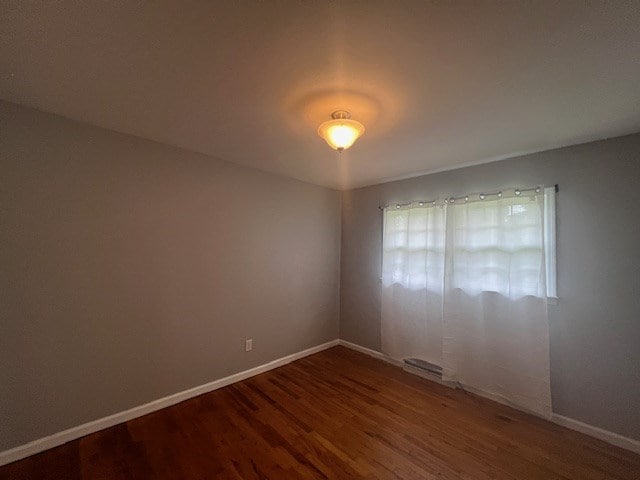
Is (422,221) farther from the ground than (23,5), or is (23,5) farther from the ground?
(23,5)

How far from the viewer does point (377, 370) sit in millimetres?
3051

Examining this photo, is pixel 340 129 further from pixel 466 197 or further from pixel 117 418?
pixel 117 418

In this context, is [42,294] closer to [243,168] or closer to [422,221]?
[243,168]

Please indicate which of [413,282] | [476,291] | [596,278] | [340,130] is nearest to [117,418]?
[340,130]

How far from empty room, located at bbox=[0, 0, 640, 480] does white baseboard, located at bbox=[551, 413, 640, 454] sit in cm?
2

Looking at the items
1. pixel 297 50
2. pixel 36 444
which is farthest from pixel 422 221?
pixel 36 444

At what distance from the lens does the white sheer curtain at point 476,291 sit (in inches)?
89.0

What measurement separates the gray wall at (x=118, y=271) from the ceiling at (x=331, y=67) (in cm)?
33

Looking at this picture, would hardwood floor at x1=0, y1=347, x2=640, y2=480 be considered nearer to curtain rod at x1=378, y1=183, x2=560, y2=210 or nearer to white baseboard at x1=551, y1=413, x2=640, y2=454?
white baseboard at x1=551, y1=413, x2=640, y2=454

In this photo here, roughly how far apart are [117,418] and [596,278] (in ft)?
12.8

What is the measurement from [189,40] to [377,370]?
3.31 metres

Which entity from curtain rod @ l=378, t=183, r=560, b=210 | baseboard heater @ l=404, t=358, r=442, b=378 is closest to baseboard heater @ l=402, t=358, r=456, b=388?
baseboard heater @ l=404, t=358, r=442, b=378

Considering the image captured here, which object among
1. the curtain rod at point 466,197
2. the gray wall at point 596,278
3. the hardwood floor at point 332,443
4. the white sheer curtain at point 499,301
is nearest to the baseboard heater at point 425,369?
the white sheer curtain at point 499,301

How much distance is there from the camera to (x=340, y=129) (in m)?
1.64
